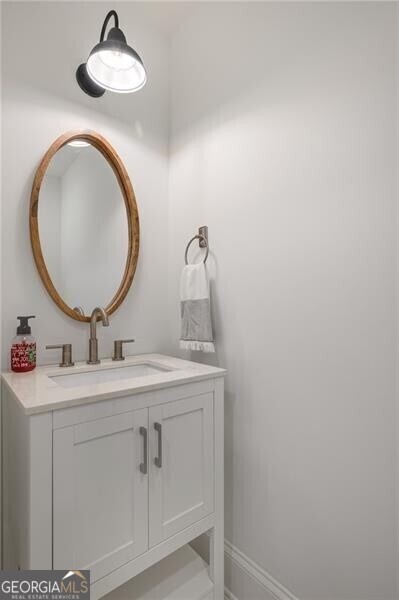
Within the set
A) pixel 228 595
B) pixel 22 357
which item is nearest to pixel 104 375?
pixel 22 357

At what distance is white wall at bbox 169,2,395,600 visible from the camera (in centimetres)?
97

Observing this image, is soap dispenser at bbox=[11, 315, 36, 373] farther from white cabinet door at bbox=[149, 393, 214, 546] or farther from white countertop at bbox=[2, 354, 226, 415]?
white cabinet door at bbox=[149, 393, 214, 546]

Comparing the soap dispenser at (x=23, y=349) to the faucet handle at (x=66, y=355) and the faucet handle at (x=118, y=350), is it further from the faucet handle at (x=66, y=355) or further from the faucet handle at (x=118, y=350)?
the faucet handle at (x=118, y=350)

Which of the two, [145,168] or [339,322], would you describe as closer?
[339,322]

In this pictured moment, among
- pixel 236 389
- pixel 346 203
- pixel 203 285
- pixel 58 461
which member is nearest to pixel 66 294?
pixel 203 285

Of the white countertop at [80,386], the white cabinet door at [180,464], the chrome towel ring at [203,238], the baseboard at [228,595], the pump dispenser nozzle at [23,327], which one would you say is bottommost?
the baseboard at [228,595]

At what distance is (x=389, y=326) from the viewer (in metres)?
0.95

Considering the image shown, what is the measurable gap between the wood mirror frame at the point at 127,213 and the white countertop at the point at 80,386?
27cm

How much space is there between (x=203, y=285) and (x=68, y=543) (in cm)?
102

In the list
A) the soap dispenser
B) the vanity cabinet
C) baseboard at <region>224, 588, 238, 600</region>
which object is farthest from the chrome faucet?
baseboard at <region>224, 588, 238, 600</region>

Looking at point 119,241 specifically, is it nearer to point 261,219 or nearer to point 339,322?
point 261,219

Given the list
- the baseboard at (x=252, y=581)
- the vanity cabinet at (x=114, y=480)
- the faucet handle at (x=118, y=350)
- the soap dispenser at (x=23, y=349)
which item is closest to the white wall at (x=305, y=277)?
the baseboard at (x=252, y=581)

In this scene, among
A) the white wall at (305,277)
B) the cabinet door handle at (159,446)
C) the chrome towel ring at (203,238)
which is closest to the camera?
the white wall at (305,277)

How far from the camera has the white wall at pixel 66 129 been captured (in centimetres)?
130
